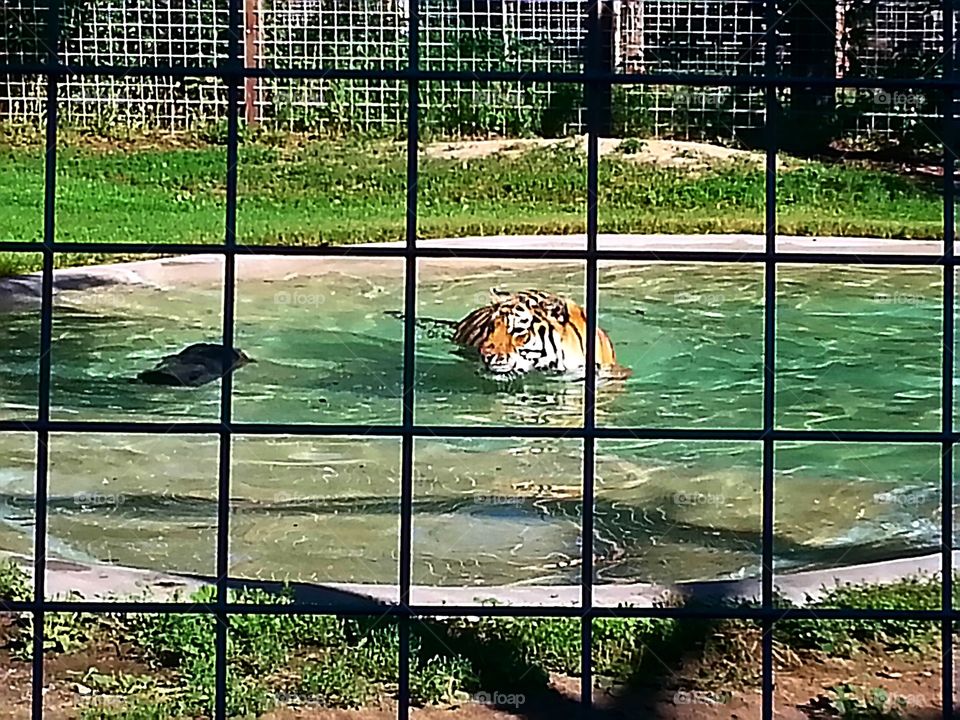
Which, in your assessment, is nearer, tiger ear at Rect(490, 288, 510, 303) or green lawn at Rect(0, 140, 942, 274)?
tiger ear at Rect(490, 288, 510, 303)

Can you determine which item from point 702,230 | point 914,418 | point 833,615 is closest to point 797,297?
point 702,230

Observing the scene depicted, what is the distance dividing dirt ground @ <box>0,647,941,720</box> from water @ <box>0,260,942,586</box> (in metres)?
0.98

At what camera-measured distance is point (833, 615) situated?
1.81 metres

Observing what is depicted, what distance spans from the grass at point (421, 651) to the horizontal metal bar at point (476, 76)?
3.86 ft

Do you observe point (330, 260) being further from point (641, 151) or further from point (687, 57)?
point (687, 57)

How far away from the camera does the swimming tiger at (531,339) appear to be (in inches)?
296

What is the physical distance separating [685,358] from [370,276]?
248 centimetres

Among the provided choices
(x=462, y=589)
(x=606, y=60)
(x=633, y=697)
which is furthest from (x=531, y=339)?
(x=633, y=697)

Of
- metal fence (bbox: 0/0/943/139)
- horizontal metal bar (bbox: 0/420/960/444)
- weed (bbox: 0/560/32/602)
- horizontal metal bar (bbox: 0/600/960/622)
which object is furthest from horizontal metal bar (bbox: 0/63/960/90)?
metal fence (bbox: 0/0/943/139)

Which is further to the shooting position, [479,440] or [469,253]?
[479,440]

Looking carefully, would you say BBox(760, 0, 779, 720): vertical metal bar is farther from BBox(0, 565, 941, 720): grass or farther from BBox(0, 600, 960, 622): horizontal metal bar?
BBox(0, 565, 941, 720): grass

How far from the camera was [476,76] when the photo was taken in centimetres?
163

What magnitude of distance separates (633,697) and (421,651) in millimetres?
388

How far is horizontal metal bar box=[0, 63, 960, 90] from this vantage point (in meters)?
1.65
